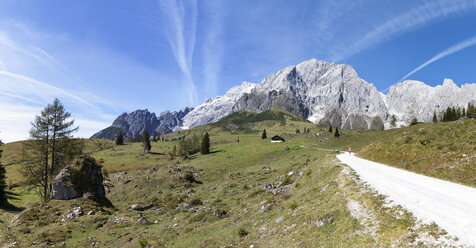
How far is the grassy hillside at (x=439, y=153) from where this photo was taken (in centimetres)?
1925

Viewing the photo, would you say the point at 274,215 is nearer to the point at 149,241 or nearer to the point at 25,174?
the point at 149,241

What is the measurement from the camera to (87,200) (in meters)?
33.5

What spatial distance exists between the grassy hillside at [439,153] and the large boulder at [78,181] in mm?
47198

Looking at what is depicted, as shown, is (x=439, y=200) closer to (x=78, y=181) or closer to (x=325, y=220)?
(x=325, y=220)

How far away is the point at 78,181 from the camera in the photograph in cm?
3462

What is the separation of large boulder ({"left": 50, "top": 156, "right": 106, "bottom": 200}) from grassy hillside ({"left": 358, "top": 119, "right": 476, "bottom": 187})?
47198mm

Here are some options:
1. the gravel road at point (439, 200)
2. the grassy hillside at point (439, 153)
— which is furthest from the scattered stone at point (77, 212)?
the grassy hillside at point (439, 153)

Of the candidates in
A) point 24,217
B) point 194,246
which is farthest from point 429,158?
point 24,217

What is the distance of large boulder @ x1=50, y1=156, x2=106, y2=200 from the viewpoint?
108 ft

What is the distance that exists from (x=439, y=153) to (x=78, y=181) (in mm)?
51199

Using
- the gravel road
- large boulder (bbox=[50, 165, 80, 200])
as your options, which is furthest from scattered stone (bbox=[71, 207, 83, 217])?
the gravel road

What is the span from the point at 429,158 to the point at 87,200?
48304mm

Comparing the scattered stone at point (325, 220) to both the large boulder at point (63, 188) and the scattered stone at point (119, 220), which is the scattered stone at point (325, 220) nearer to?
the scattered stone at point (119, 220)

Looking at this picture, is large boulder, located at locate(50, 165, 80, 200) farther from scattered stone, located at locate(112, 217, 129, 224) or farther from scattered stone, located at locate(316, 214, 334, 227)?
scattered stone, located at locate(316, 214, 334, 227)
